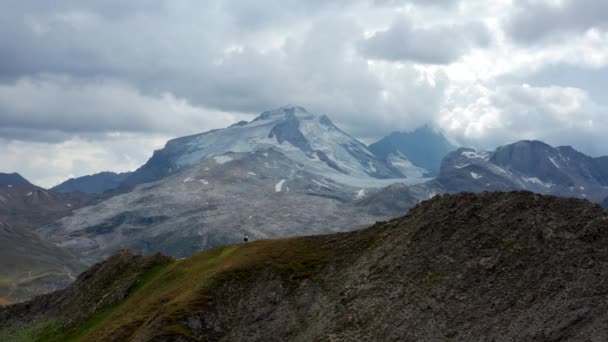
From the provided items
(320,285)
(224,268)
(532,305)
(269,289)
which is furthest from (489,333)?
(224,268)

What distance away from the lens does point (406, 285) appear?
3014 inches

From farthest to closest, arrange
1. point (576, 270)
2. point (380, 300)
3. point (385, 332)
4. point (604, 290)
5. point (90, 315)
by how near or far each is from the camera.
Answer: point (90, 315)
point (380, 300)
point (385, 332)
point (576, 270)
point (604, 290)

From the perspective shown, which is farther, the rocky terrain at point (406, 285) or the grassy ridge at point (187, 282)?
the grassy ridge at point (187, 282)

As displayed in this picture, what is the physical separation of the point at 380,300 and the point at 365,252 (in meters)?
13.7

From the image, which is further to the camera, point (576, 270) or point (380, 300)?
point (380, 300)

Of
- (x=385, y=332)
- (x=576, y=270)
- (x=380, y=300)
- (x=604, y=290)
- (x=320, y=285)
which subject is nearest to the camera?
(x=604, y=290)

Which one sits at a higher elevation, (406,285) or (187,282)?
(187,282)

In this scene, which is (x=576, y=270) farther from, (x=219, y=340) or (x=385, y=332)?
(x=219, y=340)

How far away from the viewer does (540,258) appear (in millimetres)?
69812

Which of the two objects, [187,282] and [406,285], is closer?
[406,285]

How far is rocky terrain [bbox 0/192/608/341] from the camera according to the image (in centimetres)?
6494

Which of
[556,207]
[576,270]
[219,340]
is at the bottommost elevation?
→ [219,340]

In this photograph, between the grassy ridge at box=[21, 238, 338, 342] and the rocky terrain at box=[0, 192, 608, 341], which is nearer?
the rocky terrain at box=[0, 192, 608, 341]

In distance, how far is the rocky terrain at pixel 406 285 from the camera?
64938 mm
